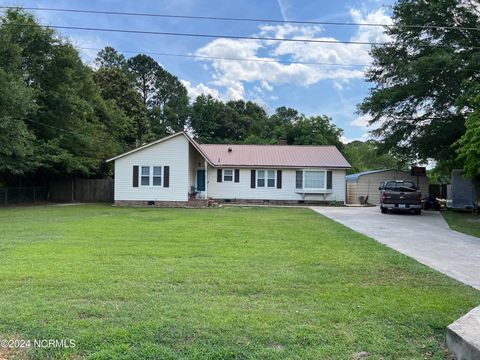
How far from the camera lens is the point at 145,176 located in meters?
23.2

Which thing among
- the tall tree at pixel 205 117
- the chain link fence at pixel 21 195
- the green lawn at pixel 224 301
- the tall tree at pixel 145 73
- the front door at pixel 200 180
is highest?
the tall tree at pixel 145 73

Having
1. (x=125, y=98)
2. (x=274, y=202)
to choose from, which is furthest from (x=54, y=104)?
(x=274, y=202)

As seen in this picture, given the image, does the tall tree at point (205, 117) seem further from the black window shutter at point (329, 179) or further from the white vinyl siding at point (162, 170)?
the white vinyl siding at point (162, 170)

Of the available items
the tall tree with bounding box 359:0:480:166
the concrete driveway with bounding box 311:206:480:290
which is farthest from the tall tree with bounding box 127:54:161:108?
the concrete driveway with bounding box 311:206:480:290

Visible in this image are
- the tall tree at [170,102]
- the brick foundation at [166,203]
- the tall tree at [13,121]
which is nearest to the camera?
the tall tree at [13,121]

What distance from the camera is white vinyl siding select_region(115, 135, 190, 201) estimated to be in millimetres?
22641

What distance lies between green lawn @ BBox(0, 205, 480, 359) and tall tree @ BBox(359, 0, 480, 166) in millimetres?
14581

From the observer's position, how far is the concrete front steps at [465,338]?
3.30 metres

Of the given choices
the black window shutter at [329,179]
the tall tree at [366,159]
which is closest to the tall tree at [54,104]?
the black window shutter at [329,179]

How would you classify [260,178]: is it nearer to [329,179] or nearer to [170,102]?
[329,179]

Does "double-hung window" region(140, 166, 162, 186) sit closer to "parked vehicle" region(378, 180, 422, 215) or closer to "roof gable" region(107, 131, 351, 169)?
"roof gable" region(107, 131, 351, 169)

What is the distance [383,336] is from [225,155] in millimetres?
23924

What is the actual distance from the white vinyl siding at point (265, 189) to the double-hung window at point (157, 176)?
4361 mm

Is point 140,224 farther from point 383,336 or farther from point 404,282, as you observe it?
point 383,336
